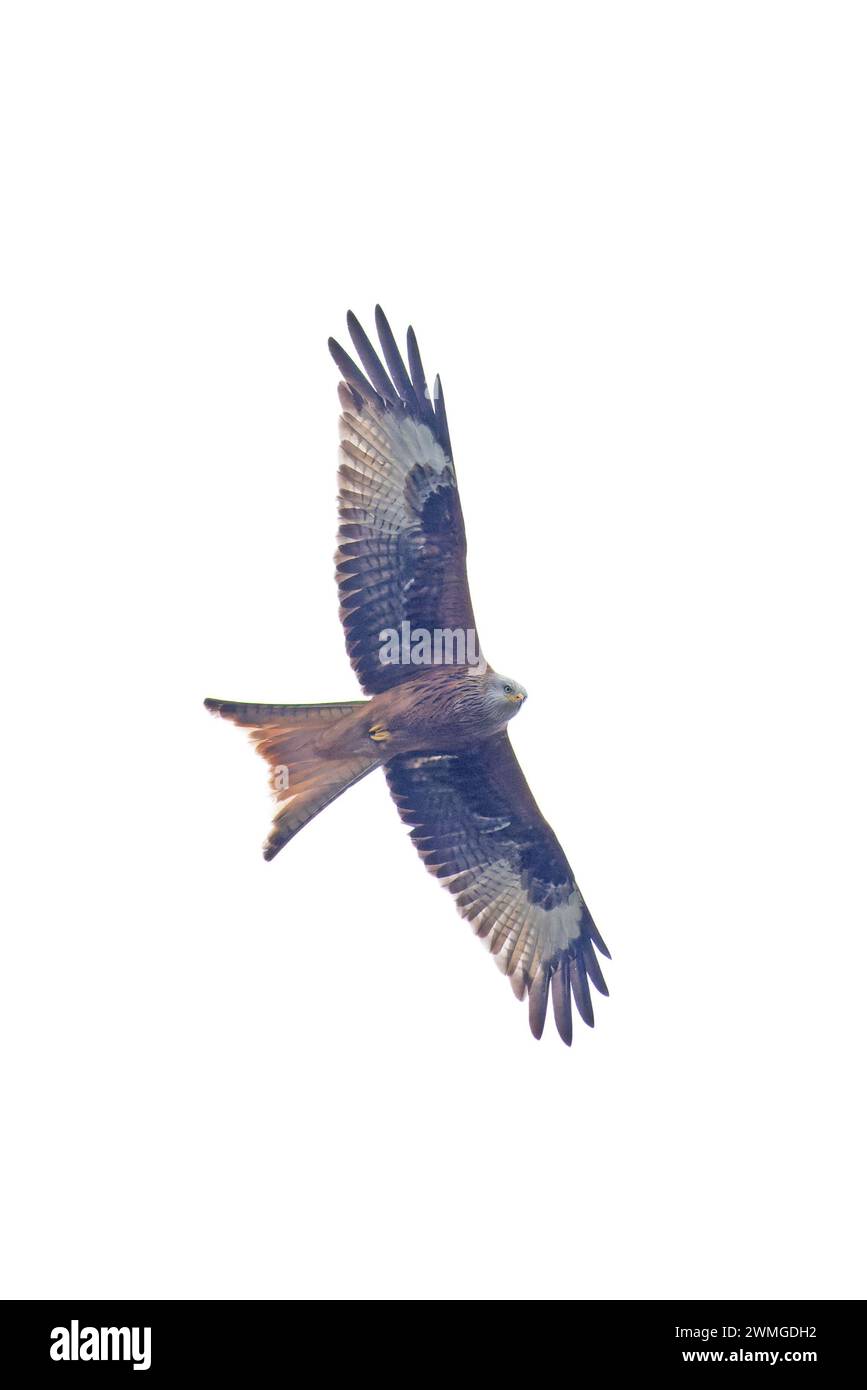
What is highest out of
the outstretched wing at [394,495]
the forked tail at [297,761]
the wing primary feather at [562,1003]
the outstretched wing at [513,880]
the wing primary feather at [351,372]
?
the wing primary feather at [351,372]

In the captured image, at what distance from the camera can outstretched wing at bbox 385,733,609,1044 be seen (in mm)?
10859

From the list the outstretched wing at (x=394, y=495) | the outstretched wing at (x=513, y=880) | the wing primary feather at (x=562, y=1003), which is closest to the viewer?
the outstretched wing at (x=394, y=495)

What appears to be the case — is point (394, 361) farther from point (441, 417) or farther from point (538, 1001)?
point (538, 1001)

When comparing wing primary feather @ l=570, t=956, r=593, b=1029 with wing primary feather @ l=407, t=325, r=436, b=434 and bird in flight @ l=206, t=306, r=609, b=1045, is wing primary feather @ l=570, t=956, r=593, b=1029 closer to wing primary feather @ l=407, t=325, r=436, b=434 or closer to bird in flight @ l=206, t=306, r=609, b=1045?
bird in flight @ l=206, t=306, r=609, b=1045

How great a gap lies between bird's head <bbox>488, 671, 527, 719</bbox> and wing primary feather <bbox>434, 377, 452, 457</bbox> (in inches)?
45.4

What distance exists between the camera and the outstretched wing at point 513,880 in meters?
10.9

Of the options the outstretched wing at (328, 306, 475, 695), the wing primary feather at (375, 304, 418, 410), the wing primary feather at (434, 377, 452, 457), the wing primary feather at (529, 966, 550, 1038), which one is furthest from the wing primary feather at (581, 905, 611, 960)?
the wing primary feather at (375, 304, 418, 410)

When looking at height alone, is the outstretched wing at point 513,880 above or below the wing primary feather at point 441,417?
below

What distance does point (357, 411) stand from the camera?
402 inches

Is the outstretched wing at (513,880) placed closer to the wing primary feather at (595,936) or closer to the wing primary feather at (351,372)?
the wing primary feather at (595,936)

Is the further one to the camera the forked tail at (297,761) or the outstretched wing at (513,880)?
the outstretched wing at (513,880)

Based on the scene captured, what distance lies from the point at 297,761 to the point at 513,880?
154 centimetres

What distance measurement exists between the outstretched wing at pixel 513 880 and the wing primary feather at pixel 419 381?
1.88m

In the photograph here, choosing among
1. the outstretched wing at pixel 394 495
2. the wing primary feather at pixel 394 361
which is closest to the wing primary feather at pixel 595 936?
the outstretched wing at pixel 394 495
